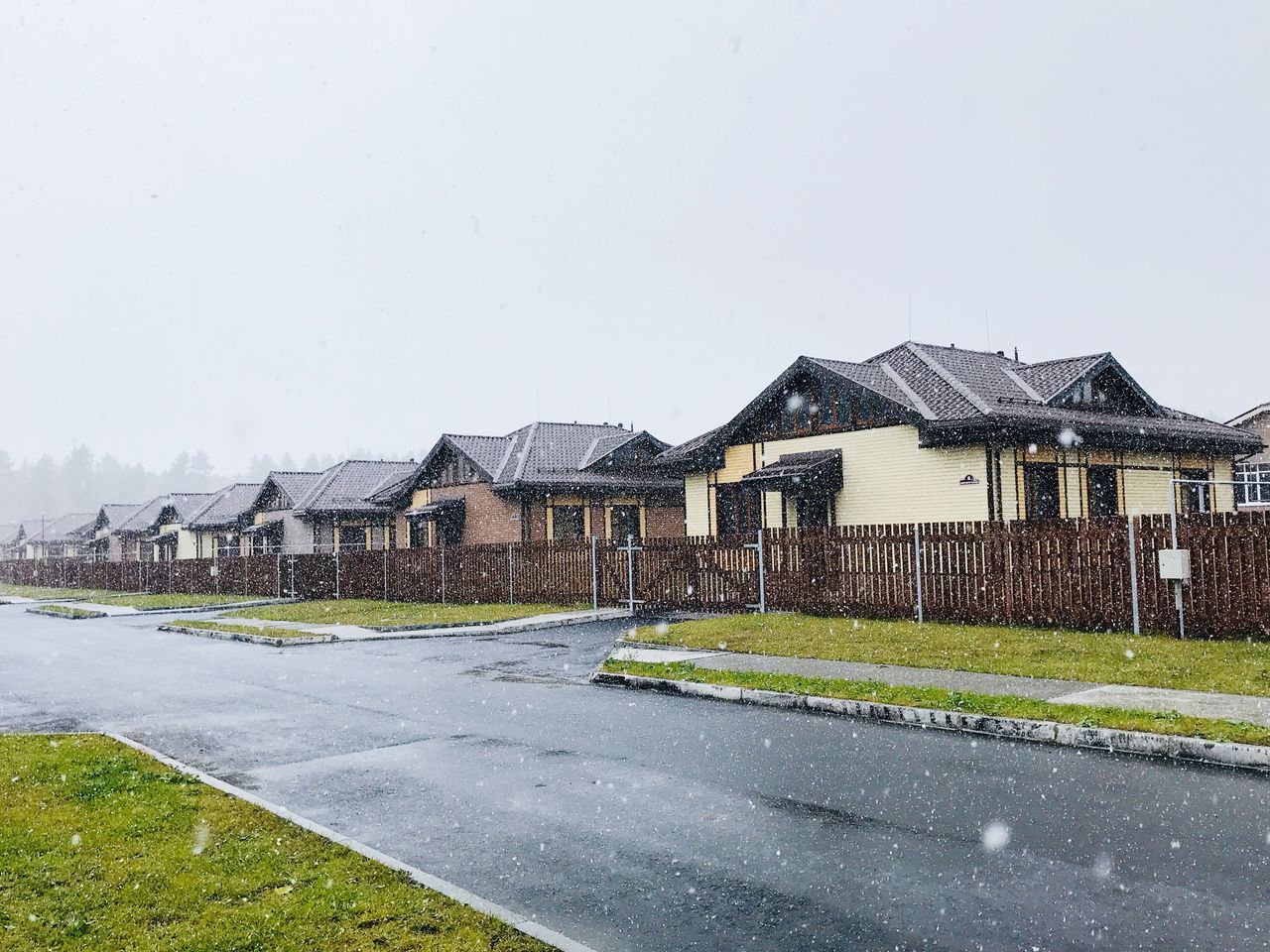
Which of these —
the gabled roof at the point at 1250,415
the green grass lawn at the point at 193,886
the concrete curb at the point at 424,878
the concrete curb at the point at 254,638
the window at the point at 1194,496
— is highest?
the gabled roof at the point at 1250,415

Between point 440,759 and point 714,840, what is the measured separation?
3.31 metres

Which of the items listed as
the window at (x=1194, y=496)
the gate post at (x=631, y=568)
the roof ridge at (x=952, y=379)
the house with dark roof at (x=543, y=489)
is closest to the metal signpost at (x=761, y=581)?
the gate post at (x=631, y=568)

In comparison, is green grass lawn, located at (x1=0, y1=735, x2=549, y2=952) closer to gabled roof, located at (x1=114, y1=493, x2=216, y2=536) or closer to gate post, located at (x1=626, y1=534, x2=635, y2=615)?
gate post, located at (x1=626, y1=534, x2=635, y2=615)

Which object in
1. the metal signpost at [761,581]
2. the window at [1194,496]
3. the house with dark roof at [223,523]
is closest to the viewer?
the metal signpost at [761,581]

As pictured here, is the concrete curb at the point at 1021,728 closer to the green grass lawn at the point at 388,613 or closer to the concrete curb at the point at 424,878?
the concrete curb at the point at 424,878

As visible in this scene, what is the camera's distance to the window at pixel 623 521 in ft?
131

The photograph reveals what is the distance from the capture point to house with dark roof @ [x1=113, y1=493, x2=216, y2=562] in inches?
2675

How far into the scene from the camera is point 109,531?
82000mm

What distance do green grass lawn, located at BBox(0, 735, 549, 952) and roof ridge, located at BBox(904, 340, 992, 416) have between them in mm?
19211

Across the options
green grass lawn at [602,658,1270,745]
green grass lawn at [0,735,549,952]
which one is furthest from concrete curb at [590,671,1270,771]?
green grass lawn at [0,735,549,952]

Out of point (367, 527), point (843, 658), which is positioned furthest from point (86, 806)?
point (367, 527)

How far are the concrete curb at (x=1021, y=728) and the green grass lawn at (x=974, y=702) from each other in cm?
10

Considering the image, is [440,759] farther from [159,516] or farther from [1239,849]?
[159,516]

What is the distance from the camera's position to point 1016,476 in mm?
23484
